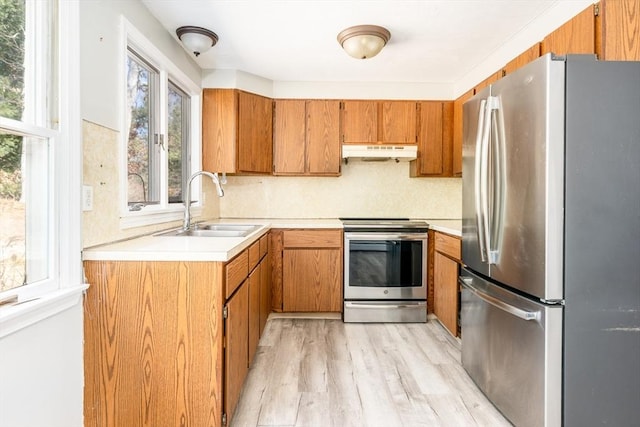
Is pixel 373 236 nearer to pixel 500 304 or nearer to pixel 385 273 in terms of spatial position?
pixel 385 273

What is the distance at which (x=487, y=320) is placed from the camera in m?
1.83

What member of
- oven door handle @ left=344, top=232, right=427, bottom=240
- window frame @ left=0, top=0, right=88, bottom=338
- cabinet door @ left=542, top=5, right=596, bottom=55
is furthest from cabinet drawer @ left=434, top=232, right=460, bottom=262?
window frame @ left=0, top=0, right=88, bottom=338

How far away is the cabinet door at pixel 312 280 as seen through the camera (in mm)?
3031

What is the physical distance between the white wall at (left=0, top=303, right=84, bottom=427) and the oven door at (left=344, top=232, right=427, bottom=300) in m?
2.08

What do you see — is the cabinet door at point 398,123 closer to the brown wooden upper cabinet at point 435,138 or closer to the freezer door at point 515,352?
the brown wooden upper cabinet at point 435,138

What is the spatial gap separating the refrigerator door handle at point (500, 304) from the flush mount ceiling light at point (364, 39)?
1.68 metres

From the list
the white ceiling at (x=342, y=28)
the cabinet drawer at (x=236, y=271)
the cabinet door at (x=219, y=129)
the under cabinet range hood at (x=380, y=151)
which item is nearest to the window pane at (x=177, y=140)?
the cabinet door at (x=219, y=129)

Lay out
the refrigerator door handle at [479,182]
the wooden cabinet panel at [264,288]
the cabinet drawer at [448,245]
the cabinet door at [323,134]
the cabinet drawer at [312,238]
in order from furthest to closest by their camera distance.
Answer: the cabinet door at [323,134] → the cabinet drawer at [312,238] → the cabinet drawer at [448,245] → the wooden cabinet panel at [264,288] → the refrigerator door handle at [479,182]

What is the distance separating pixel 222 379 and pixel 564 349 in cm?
143

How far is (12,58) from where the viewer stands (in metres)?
1.15

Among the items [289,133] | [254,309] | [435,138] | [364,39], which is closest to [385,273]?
Answer: [254,309]

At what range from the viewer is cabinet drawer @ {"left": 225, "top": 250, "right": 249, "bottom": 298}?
4.89ft

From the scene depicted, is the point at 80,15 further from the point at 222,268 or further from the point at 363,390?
the point at 363,390

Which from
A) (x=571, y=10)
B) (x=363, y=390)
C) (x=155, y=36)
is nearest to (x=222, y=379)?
(x=363, y=390)
